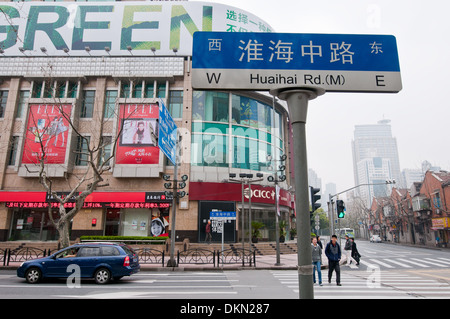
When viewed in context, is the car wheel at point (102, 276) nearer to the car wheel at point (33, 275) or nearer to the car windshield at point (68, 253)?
the car windshield at point (68, 253)

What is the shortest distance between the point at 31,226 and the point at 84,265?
1989cm

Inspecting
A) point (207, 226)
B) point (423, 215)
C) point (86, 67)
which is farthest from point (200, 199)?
point (423, 215)

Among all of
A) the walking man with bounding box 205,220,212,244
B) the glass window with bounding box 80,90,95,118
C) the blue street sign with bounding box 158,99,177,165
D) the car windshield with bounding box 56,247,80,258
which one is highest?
the glass window with bounding box 80,90,95,118

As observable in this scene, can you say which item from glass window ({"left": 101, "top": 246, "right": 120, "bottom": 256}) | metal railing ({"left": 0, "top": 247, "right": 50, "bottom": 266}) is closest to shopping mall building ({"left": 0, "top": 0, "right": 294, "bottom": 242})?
metal railing ({"left": 0, "top": 247, "right": 50, "bottom": 266})

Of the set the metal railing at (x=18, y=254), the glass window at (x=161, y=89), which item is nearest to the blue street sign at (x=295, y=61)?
the metal railing at (x=18, y=254)

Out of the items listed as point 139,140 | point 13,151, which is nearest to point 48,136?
point 13,151

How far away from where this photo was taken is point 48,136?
27219mm

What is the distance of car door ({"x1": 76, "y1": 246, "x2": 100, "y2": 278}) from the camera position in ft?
38.3

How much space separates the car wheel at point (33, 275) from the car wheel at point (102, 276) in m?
2.19

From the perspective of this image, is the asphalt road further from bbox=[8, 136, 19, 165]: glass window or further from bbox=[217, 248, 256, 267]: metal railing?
bbox=[8, 136, 19, 165]: glass window

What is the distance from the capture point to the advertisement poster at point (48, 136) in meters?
27.0

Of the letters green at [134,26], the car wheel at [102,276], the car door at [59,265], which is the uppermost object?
the letters green at [134,26]

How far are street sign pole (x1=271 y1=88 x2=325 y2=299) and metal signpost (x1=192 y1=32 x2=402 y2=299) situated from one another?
10 millimetres
